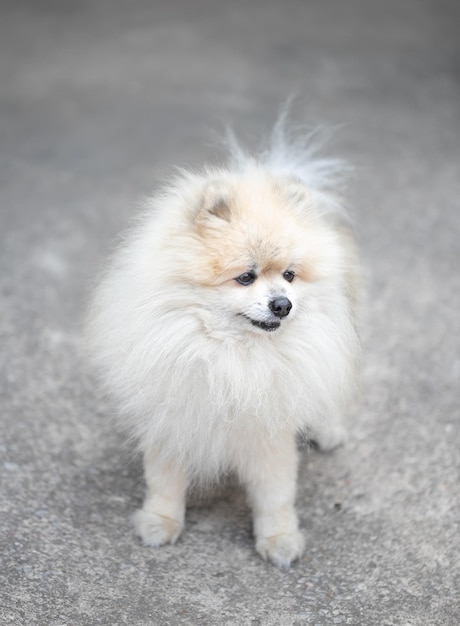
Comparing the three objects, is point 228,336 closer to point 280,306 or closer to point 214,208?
point 280,306

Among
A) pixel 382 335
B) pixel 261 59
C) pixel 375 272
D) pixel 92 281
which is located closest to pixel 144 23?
pixel 261 59

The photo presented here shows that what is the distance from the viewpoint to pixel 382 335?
3953 millimetres

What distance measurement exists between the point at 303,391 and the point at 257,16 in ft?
22.2

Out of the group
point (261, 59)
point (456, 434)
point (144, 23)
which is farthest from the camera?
point (144, 23)

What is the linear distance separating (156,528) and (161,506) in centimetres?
7

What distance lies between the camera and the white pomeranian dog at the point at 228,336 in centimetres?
235

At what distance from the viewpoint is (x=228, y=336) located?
7.88 ft

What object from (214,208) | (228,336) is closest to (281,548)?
(228,336)

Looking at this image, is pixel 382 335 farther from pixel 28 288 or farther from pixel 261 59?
pixel 261 59

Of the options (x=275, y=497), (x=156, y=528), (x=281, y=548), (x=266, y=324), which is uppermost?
(x=266, y=324)

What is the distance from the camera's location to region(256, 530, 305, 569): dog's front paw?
2.66 m

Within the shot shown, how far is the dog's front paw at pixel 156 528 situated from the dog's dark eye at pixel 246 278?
2.92ft

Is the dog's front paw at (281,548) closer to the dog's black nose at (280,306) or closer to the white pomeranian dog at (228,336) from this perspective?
the white pomeranian dog at (228,336)

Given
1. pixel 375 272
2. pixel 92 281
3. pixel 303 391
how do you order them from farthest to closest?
pixel 375 272
pixel 92 281
pixel 303 391
